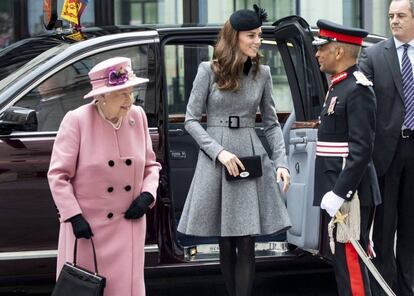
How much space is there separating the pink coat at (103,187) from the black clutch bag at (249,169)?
85cm

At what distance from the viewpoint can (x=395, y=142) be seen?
5.02m

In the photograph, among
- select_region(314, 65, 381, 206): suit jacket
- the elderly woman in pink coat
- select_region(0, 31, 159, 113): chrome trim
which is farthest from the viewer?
select_region(0, 31, 159, 113): chrome trim

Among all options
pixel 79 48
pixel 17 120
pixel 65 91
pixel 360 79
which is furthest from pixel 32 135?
pixel 360 79

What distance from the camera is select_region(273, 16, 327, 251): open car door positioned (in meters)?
4.89

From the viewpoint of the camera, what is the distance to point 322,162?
4.38 m

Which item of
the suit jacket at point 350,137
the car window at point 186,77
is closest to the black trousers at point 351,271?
the suit jacket at point 350,137

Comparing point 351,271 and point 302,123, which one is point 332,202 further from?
point 302,123

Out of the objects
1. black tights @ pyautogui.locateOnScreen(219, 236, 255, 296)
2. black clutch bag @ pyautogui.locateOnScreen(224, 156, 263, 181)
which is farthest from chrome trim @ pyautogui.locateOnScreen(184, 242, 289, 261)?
black clutch bag @ pyautogui.locateOnScreen(224, 156, 263, 181)

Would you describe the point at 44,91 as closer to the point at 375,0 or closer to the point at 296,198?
the point at 296,198

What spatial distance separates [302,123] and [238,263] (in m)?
0.91

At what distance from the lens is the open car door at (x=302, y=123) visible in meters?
4.89

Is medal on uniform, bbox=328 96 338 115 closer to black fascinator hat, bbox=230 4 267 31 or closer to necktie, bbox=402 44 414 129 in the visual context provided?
black fascinator hat, bbox=230 4 267 31

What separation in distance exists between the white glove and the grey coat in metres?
0.59

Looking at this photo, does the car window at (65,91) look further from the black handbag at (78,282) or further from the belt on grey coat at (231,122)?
the black handbag at (78,282)
